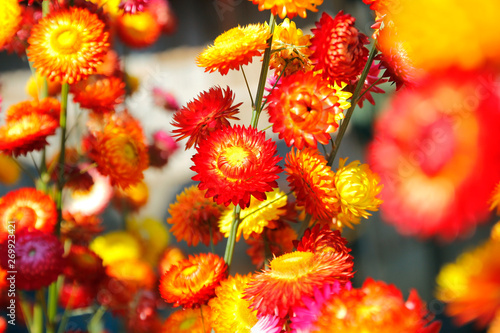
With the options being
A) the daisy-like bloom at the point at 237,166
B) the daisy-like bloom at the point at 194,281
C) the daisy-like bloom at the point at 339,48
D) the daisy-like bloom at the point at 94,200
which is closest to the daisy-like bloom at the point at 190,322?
the daisy-like bloom at the point at 194,281

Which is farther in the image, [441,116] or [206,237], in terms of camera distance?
[206,237]

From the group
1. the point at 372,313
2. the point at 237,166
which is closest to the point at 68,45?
the point at 237,166

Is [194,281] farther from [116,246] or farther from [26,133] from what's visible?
[116,246]

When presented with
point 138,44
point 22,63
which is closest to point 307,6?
point 138,44

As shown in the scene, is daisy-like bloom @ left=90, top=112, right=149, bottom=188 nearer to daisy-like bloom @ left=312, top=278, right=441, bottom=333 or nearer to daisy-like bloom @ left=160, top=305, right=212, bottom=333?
daisy-like bloom @ left=160, top=305, right=212, bottom=333

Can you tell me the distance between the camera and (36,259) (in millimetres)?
542

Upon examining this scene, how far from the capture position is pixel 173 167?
2.71ft

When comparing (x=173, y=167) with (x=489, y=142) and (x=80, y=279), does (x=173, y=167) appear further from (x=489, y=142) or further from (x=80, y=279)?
(x=489, y=142)

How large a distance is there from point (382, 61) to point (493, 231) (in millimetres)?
175

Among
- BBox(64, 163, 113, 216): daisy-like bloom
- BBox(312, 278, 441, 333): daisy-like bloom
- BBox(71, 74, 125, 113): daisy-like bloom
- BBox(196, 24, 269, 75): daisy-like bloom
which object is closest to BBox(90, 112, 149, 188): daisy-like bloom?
BBox(71, 74, 125, 113): daisy-like bloom

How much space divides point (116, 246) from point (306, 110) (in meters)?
0.58

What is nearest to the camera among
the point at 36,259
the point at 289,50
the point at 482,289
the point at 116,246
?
the point at 482,289

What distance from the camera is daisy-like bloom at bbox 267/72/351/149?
0.35 meters

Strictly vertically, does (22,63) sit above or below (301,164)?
below
